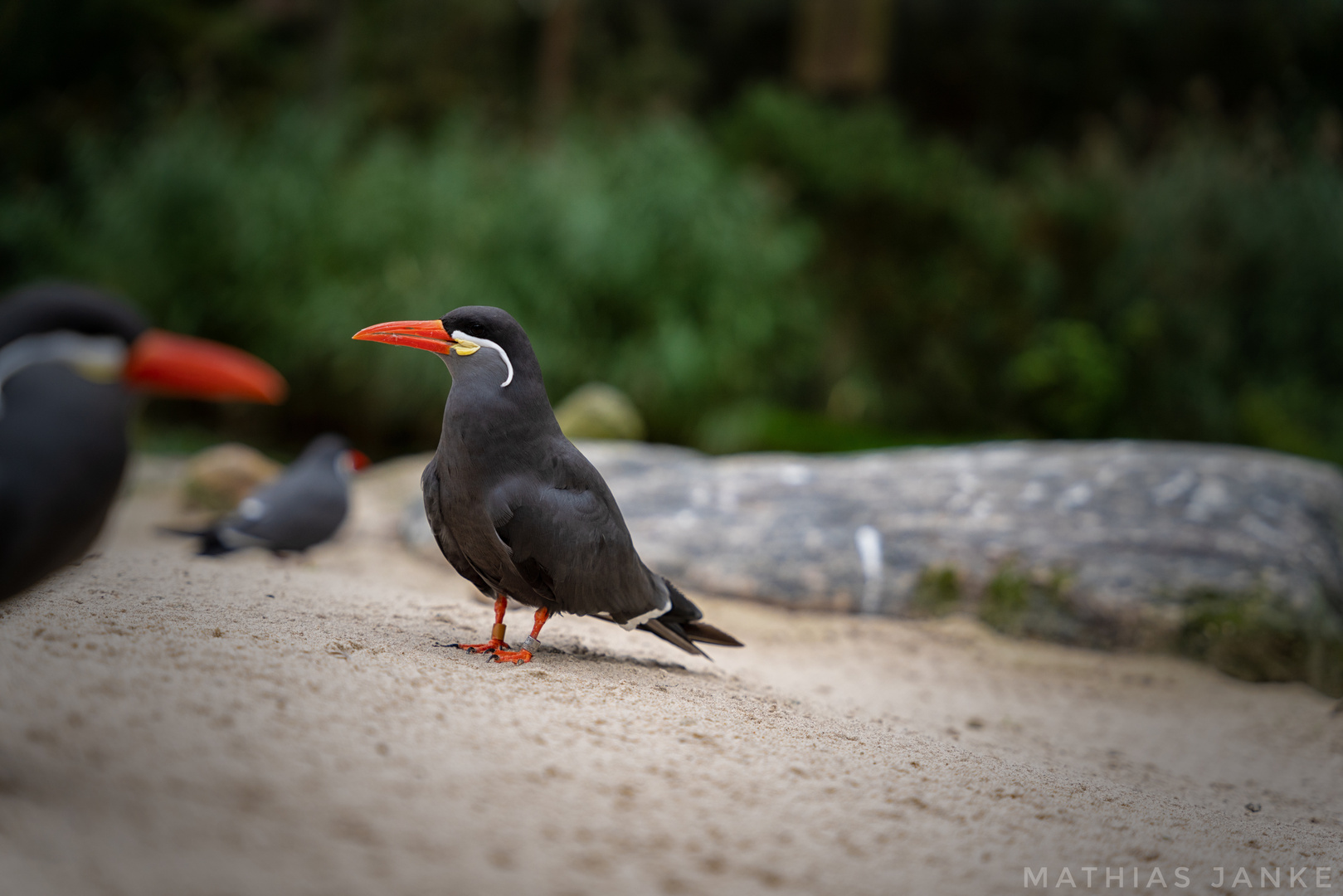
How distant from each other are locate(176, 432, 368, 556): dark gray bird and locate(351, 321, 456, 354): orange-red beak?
7.97 ft

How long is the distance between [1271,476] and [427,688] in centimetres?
469

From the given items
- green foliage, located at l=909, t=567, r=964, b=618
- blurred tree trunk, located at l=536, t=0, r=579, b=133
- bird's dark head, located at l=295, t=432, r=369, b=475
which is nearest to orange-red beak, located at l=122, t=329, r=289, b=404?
bird's dark head, located at l=295, t=432, r=369, b=475

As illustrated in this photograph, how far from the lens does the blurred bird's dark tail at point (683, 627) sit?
7.28 feet

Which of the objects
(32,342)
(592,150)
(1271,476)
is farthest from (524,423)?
(592,150)

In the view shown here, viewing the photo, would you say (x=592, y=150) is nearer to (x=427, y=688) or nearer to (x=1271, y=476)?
(x=1271, y=476)

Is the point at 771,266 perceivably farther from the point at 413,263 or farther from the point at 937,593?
the point at 937,593

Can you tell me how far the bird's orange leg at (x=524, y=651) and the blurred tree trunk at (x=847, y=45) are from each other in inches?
490

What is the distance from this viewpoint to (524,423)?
192cm

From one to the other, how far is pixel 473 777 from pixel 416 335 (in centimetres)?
96

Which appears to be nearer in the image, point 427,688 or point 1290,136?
point 427,688

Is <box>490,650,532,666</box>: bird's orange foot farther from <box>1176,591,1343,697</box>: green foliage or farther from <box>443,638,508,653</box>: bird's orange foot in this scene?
<box>1176,591,1343,697</box>: green foliage

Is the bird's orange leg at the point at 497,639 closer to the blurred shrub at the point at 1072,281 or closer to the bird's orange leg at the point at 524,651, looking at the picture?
the bird's orange leg at the point at 524,651

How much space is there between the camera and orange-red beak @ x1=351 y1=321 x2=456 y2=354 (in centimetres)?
187

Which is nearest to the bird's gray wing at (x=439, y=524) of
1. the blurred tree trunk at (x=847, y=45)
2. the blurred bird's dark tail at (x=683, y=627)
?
the blurred bird's dark tail at (x=683, y=627)
